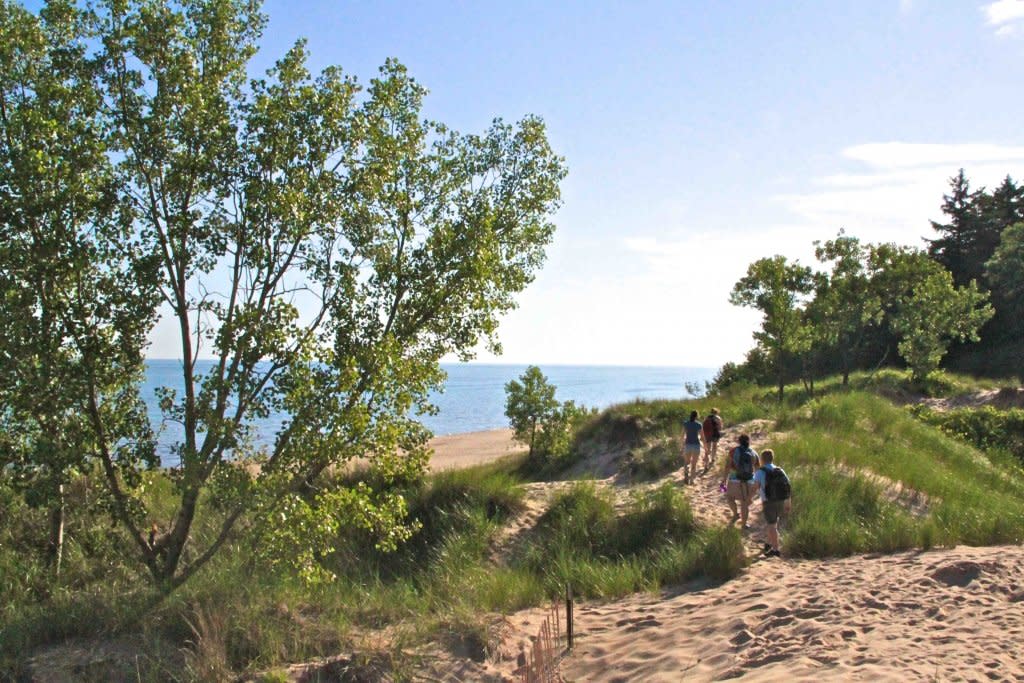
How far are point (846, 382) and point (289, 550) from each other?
3019 cm

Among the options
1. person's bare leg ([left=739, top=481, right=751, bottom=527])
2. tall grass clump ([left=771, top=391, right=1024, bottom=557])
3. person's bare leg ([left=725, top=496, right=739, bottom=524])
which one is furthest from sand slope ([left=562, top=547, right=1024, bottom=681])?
person's bare leg ([left=725, top=496, right=739, bottom=524])

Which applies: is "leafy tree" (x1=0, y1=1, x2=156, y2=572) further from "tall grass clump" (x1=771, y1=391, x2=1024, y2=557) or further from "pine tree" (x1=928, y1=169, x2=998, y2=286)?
A: "pine tree" (x1=928, y1=169, x2=998, y2=286)

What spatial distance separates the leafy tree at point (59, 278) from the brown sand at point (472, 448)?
23.2 meters

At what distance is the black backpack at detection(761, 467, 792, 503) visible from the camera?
41.1 ft

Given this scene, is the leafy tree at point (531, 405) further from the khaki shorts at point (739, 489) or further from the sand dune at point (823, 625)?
the sand dune at point (823, 625)

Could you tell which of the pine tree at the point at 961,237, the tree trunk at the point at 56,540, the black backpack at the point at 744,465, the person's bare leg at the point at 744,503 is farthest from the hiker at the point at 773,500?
the pine tree at the point at 961,237

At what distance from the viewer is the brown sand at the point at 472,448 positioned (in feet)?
115

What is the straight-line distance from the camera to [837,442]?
18328 mm

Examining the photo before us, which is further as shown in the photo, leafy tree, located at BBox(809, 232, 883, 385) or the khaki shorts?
leafy tree, located at BBox(809, 232, 883, 385)

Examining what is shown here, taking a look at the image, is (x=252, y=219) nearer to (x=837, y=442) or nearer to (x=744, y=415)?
(x=837, y=442)

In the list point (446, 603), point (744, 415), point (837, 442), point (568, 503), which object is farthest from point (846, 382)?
point (446, 603)

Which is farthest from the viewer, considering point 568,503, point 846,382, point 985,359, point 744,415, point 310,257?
point 985,359

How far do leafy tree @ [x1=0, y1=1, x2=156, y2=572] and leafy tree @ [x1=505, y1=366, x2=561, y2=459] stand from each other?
16.3 meters

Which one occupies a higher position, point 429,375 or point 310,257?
point 310,257
